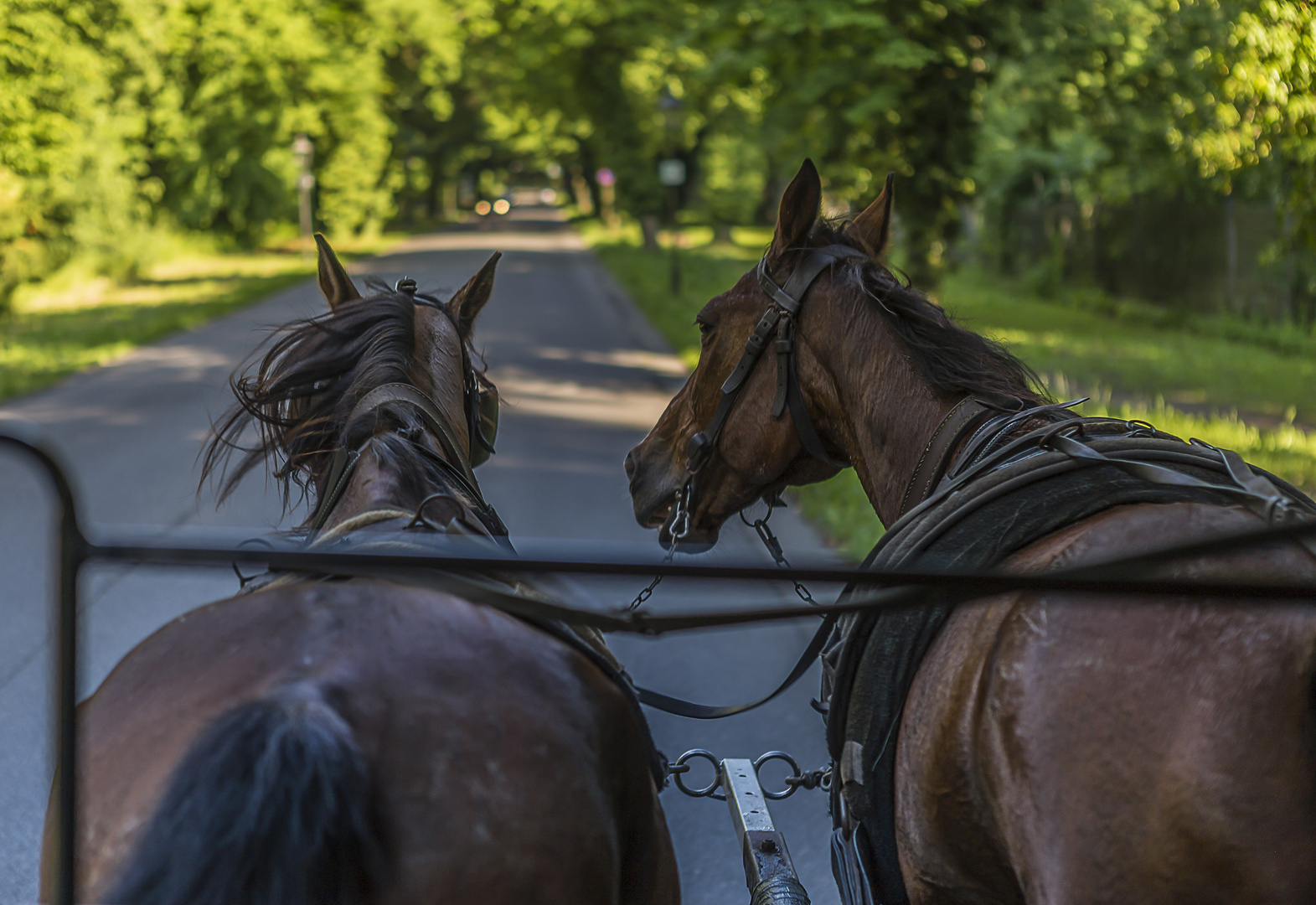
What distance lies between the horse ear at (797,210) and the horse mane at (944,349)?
0.18 metres

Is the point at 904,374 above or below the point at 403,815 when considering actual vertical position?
above

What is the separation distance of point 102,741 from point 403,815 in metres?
0.43

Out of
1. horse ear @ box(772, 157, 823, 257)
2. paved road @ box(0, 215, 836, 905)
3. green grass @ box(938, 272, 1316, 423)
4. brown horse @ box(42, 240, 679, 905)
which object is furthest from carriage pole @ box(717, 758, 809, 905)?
green grass @ box(938, 272, 1316, 423)

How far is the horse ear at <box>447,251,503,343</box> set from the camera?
2945 mm

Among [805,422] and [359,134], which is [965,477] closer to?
[805,422]

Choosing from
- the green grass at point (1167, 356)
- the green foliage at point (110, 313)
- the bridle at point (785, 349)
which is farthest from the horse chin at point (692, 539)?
the green foliage at point (110, 313)

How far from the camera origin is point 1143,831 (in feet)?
4.51

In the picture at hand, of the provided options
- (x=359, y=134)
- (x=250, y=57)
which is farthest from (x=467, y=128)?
(x=250, y=57)

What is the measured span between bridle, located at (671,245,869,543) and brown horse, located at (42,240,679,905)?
3.85 feet

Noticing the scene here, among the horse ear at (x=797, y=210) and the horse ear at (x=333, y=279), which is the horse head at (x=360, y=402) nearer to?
the horse ear at (x=333, y=279)

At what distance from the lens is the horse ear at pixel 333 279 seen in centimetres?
275

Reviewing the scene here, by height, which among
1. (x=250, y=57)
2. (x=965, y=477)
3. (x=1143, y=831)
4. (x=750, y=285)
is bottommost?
(x=1143, y=831)

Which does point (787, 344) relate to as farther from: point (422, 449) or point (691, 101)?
point (691, 101)

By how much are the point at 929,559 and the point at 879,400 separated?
596 millimetres
